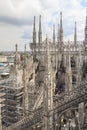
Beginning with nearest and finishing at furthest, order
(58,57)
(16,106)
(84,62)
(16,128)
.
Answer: (16,128) → (16,106) → (84,62) → (58,57)

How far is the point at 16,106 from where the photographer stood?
22.3 meters

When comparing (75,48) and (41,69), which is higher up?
(75,48)

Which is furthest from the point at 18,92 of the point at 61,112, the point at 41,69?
the point at 61,112

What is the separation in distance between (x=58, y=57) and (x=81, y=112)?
19874mm

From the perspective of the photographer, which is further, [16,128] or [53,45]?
[53,45]

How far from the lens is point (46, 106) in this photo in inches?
527

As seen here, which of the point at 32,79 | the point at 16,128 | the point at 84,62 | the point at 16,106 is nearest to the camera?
the point at 16,128

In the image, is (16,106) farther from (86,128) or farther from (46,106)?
(86,128)

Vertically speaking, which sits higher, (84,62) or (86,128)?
(84,62)

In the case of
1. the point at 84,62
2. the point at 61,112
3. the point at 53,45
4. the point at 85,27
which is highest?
the point at 85,27

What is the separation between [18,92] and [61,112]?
10.1 m

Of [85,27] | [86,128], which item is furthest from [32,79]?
[86,128]

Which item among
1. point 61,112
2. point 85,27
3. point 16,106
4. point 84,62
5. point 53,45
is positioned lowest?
point 16,106

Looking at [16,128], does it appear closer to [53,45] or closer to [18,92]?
[18,92]
